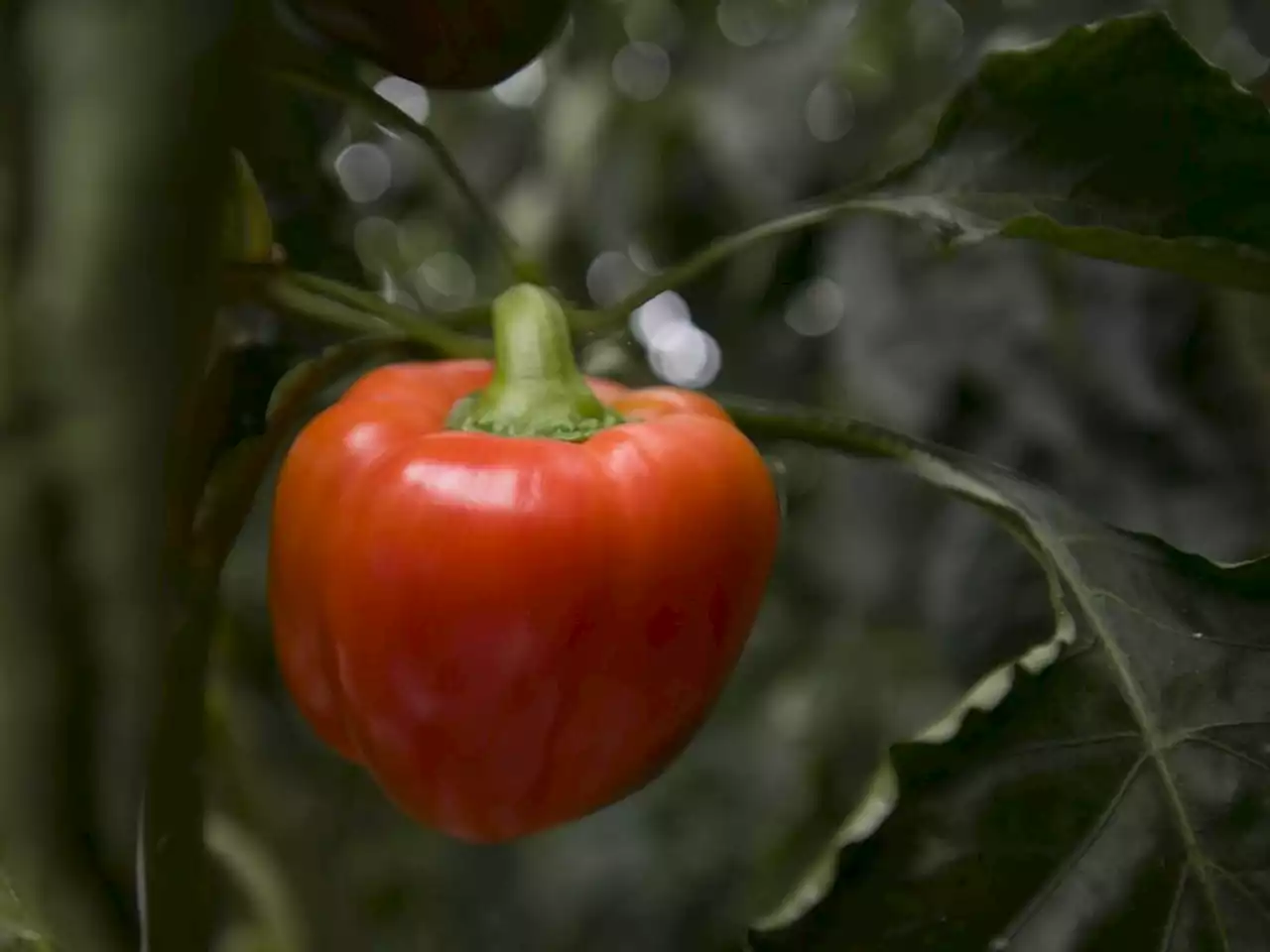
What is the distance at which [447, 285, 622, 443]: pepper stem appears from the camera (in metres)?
0.36

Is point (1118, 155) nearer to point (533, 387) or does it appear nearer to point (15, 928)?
point (533, 387)

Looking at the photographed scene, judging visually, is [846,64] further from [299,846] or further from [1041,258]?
[299,846]

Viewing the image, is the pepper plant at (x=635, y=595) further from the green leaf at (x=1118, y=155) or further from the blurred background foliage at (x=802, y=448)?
the blurred background foliage at (x=802, y=448)

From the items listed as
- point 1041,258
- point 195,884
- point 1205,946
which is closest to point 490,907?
point 195,884

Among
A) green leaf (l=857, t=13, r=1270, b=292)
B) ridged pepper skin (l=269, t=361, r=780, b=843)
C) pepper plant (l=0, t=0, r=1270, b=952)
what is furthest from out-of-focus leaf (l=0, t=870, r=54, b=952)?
green leaf (l=857, t=13, r=1270, b=292)

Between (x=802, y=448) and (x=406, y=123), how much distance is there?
0.30 metres

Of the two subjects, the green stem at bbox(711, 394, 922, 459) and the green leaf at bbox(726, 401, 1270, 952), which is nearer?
the green leaf at bbox(726, 401, 1270, 952)

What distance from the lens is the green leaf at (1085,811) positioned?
1.03ft

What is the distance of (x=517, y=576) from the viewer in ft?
1.05

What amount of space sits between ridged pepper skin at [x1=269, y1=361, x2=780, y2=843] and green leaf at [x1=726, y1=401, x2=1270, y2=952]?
0.24 feet


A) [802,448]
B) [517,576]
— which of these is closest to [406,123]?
[517,576]

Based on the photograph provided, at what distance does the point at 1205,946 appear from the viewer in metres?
0.33

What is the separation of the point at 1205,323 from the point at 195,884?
511 mm

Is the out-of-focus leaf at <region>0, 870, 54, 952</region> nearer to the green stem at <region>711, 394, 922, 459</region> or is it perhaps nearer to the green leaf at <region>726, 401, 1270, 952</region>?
the green leaf at <region>726, 401, 1270, 952</region>
